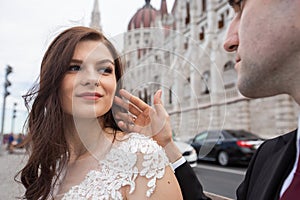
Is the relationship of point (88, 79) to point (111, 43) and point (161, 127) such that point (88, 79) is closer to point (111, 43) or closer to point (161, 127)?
point (111, 43)

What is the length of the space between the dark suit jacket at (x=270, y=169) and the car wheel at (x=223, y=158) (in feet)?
27.3

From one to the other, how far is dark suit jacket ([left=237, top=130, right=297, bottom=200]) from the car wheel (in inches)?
328

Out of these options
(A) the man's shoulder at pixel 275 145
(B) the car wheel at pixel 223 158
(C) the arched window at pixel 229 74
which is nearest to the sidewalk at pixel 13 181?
(A) the man's shoulder at pixel 275 145

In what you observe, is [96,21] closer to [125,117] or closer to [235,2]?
[125,117]

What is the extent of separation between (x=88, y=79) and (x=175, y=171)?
625 millimetres

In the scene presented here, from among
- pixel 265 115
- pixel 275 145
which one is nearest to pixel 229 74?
pixel 265 115

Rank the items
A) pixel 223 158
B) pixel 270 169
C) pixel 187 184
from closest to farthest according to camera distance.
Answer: pixel 270 169, pixel 187 184, pixel 223 158

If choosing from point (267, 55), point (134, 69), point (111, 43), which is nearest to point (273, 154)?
point (267, 55)

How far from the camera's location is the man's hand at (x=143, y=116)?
1.23 meters

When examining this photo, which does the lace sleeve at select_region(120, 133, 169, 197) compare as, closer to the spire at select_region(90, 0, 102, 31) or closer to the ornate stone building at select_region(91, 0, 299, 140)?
the ornate stone building at select_region(91, 0, 299, 140)

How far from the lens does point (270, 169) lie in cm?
106

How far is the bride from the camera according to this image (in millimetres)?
1258

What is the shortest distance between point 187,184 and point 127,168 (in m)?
0.37

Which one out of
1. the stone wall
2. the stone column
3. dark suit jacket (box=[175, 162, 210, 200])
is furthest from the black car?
dark suit jacket (box=[175, 162, 210, 200])
